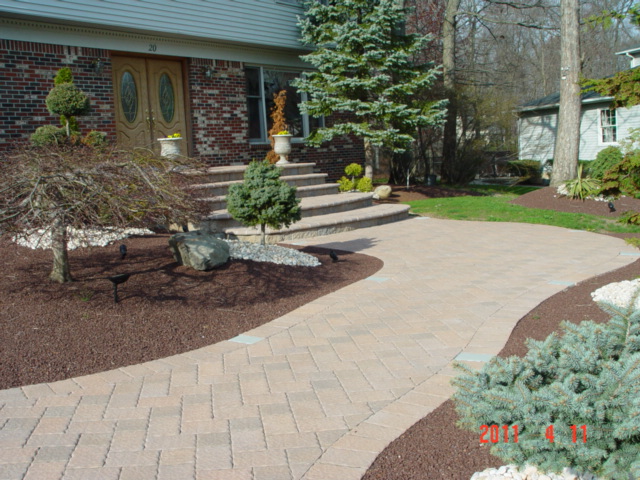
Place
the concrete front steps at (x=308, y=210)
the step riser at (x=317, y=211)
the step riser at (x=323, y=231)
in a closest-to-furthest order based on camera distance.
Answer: the step riser at (x=323, y=231) → the concrete front steps at (x=308, y=210) → the step riser at (x=317, y=211)

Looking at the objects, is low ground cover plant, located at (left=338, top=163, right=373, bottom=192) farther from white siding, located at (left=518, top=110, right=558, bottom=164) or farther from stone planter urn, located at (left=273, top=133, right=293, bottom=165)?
white siding, located at (left=518, top=110, right=558, bottom=164)

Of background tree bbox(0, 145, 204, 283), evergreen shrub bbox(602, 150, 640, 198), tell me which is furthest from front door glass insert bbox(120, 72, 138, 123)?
evergreen shrub bbox(602, 150, 640, 198)

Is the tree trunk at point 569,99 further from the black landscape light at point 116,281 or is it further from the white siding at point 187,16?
the black landscape light at point 116,281

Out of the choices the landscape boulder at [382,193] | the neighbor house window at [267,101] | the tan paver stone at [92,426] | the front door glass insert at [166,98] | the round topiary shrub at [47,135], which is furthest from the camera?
the landscape boulder at [382,193]

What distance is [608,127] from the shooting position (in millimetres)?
22734

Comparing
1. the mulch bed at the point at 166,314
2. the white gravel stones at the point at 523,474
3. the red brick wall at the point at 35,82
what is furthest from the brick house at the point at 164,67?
the white gravel stones at the point at 523,474

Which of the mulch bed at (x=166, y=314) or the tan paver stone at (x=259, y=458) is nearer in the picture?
the tan paver stone at (x=259, y=458)

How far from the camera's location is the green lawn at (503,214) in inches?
432

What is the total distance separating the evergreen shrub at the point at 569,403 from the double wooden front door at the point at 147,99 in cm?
981

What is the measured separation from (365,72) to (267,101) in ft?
8.27

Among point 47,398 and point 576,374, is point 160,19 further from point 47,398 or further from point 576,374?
point 576,374

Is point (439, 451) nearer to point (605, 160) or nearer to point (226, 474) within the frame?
point (226, 474)

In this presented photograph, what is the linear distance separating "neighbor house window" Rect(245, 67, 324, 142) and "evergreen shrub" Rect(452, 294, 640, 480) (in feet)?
39.1
